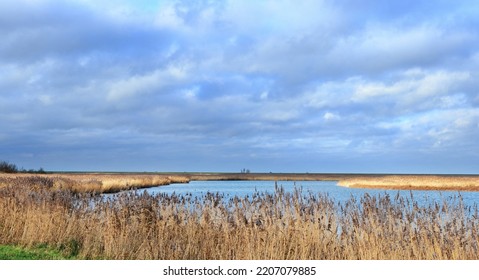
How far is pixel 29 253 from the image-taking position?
35.3 ft

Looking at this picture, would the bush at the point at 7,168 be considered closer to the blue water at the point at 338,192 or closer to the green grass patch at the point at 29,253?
the blue water at the point at 338,192

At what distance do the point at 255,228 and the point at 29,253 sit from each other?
15.2 feet

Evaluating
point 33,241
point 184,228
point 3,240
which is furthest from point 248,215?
point 3,240

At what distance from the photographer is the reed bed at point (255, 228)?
907cm

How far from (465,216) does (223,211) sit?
4.49 metres

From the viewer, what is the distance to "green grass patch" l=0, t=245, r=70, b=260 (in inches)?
411

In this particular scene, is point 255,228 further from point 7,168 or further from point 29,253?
point 7,168

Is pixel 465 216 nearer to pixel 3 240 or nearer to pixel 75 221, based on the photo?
pixel 75 221

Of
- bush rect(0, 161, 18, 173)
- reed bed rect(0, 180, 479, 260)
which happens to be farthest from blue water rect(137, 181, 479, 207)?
bush rect(0, 161, 18, 173)

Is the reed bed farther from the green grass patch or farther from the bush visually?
the bush

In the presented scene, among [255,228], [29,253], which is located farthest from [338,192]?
[29,253]

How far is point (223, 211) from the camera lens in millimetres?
10781

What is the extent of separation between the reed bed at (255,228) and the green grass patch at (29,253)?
0.31 m

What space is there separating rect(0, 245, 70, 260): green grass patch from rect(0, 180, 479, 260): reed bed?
31 centimetres
